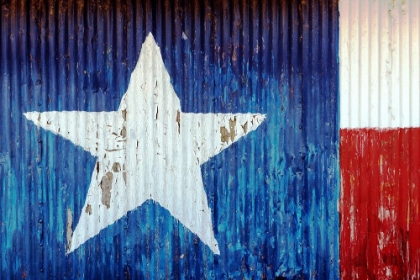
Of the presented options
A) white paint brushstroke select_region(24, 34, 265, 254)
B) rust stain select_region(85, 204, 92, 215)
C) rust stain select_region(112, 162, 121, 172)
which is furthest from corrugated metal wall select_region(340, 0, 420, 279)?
rust stain select_region(85, 204, 92, 215)

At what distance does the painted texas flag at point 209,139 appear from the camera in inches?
131

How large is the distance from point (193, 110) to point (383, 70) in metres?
1.56

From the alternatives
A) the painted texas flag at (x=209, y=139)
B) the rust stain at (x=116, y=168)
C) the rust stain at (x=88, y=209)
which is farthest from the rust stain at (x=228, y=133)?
the rust stain at (x=88, y=209)

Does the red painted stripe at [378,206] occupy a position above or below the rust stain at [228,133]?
below

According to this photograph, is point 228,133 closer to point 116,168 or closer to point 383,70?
point 116,168

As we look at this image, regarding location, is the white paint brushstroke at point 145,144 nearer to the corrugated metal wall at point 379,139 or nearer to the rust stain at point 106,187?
the rust stain at point 106,187

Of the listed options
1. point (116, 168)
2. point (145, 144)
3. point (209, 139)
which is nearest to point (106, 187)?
point (116, 168)

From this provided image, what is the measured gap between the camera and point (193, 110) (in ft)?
11.0

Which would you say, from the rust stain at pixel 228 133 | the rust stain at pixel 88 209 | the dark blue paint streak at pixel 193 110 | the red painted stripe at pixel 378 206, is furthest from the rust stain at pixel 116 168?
the red painted stripe at pixel 378 206

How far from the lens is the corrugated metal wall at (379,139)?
333 cm

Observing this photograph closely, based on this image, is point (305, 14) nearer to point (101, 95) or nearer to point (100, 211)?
point (101, 95)

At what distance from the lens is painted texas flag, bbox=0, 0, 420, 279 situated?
3336mm

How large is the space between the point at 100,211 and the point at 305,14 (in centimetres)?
230

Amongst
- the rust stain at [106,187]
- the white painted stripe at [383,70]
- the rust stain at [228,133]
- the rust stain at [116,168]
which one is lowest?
the rust stain at [106,187]
